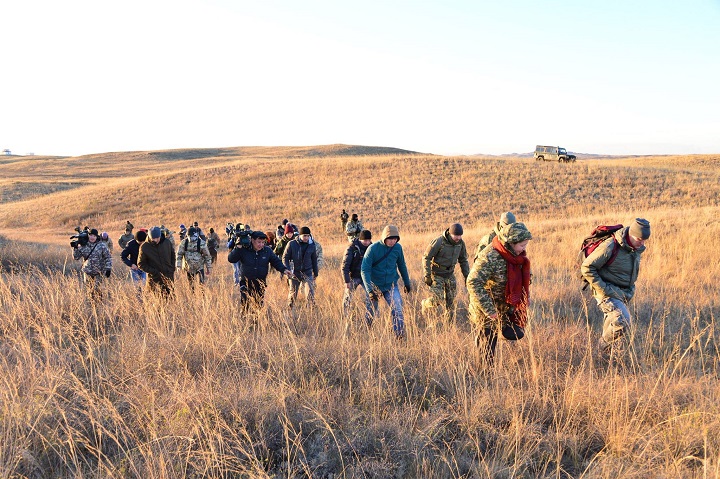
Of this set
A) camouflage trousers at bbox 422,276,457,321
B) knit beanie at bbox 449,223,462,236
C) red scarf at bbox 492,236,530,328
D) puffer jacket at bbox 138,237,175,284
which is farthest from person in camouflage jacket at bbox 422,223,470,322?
puffer jacket at bbox 138,237,175,284

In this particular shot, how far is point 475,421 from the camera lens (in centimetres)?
341

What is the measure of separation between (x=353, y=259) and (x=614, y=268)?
3689 millimetres

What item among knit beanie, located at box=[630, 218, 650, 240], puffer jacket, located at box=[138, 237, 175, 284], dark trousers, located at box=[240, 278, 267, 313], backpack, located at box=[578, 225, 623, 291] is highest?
knit beanie, located at box=[630, 218, 650, 240]

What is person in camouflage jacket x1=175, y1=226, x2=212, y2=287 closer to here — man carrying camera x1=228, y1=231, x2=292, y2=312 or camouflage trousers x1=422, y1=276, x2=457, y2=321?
man carrying camera x1=228, y1=231, x2=292, y2=312

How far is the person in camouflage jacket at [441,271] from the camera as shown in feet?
21.6

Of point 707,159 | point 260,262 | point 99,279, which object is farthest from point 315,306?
point 707,159

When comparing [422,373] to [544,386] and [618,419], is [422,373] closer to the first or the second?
[544,386]

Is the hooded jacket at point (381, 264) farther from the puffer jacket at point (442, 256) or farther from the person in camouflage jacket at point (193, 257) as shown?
the person in camouflage jacket at point (193, 257)

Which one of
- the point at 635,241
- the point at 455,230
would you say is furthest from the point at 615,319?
the point at 455,230

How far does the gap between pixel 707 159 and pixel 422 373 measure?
209ft

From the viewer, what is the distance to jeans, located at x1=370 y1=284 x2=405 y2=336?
5.71 meters

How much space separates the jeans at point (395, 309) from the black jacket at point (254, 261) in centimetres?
157

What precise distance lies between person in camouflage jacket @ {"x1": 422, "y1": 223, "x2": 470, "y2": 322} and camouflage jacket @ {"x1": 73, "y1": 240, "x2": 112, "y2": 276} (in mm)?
6345

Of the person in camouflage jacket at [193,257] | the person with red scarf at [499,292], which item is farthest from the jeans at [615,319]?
the person in camouflage jacket at [193,257]
